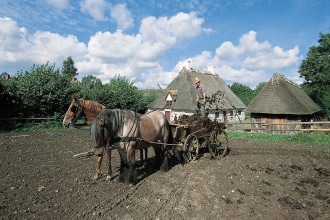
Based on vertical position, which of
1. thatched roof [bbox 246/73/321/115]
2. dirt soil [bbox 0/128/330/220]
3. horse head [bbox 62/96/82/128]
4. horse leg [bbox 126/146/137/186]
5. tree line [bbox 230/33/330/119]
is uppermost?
tree line [bbox 230/33/330/119]

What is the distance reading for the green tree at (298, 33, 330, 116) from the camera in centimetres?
2317

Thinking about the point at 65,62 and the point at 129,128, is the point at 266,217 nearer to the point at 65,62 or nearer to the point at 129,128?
the point at 129,128

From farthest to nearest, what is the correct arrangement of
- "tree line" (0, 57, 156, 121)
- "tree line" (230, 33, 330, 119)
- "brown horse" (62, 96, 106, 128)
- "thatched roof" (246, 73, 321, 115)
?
"tree line" (230, 33, 330, 119) → "thatched roof" (246, 73, 321, 115) → "tree line" (0, 57, 156, 121) → "brown horse" (62, 96, 106, 128)

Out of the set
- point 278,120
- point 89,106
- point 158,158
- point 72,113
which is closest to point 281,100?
point 278,120

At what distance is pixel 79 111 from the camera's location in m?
7.25

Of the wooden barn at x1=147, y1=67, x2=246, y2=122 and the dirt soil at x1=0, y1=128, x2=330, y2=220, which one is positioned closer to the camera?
the dirt soil at x1=0, y1=128, x2=330, y2=220

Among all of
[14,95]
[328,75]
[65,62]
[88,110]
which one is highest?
[65,62]

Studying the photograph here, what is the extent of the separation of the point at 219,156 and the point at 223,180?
3083 millimetres

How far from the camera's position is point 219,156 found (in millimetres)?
10391

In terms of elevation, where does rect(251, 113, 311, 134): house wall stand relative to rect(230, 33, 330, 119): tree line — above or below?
below

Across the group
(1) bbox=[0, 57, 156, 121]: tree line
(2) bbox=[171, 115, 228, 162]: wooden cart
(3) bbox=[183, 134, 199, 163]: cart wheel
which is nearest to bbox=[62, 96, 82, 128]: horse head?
(2) bbox=[171, 115, 228, 162]: wooden cart

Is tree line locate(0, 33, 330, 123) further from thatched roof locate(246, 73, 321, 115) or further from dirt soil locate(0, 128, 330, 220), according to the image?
dirt soil locate(0, 128, 330, 220)

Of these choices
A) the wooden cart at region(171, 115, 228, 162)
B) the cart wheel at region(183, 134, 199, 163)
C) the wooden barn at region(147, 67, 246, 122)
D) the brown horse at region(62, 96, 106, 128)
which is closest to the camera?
the brown horse at region(62, 96, 106, 128)

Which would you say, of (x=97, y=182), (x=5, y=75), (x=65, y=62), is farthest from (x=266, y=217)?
(x=65, y=62)
